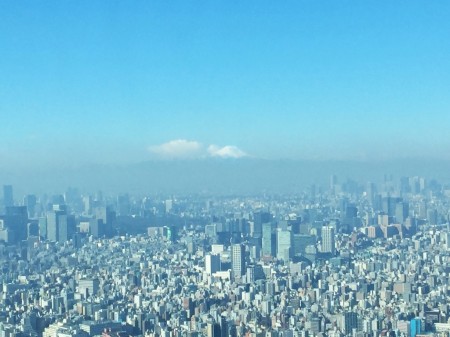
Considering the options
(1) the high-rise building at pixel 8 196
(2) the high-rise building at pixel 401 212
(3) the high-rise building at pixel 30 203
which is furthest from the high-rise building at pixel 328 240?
(1) the high-rise building at pixel 8 196

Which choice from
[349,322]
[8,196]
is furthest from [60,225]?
[349,322]

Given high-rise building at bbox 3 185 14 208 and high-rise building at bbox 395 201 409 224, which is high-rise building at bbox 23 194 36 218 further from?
high-rise building at bbox 395 201 409 224

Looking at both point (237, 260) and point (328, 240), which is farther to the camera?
point (328, 240)

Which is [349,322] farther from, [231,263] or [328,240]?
[328,240]

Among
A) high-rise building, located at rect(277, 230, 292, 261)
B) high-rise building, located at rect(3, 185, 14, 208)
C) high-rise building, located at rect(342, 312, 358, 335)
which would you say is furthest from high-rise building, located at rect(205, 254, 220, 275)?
high-rise building, located at rect(342, 312, 358, 335)

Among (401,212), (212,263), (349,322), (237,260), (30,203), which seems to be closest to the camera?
(349,322)

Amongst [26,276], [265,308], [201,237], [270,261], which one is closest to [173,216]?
[201,237]

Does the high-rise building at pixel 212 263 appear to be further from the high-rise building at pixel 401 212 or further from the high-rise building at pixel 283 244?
the high-rise building at pixel 401 212
